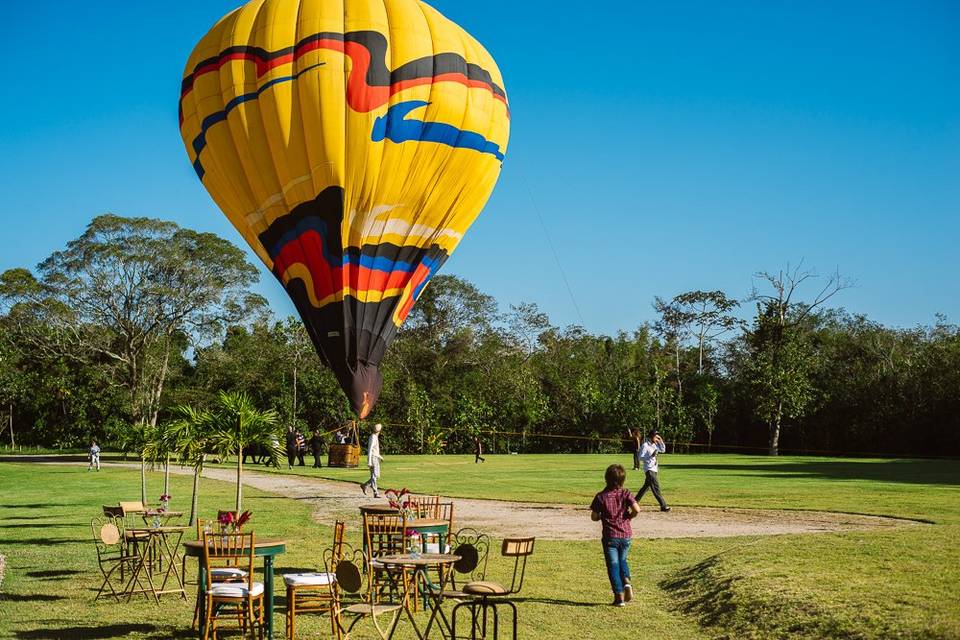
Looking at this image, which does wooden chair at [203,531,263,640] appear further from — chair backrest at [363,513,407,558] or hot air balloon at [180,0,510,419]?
hot air balloon at [180,0,510,419]

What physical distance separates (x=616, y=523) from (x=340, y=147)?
924 cm

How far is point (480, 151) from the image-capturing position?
20203mm

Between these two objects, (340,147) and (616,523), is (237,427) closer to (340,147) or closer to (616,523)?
(340,147)

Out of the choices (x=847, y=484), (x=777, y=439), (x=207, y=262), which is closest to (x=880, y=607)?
(x=847, y=484)

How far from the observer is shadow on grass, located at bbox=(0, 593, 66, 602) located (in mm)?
12914

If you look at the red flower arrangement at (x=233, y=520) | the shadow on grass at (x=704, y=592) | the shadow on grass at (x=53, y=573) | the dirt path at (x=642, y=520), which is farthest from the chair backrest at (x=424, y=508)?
the shadow on grass at (x=53, y=573)

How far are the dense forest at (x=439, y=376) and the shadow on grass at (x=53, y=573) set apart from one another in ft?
120

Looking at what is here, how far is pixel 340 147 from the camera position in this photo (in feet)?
60.2

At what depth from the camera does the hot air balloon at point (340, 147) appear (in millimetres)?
18266

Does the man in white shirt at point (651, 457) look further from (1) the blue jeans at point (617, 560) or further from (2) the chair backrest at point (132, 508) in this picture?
(2) the chair backrest at point (132, 508)

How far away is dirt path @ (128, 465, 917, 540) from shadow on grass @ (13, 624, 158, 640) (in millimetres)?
8661

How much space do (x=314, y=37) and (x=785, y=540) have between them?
39.2 feet

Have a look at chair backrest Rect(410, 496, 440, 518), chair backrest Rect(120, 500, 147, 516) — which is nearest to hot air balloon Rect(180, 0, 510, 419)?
chair backrest Rect(410, 496, 440, 518)

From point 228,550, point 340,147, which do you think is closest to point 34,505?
point 340,147
